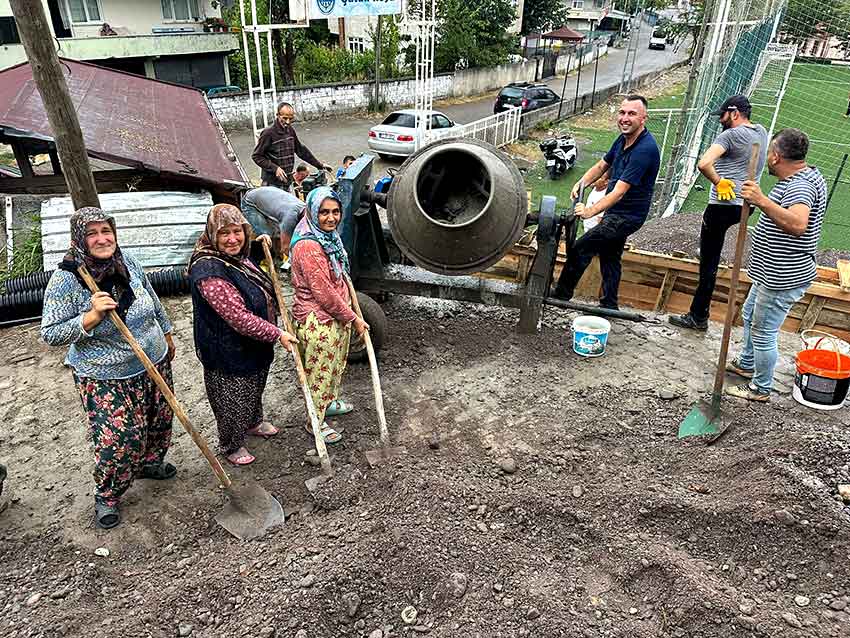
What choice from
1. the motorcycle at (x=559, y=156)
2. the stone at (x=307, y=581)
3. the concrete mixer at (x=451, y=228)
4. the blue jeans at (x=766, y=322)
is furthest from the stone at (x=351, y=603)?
the motorcycle at (x=559, y=156)

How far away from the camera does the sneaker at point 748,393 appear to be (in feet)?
12.8

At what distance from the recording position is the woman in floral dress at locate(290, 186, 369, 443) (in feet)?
10.8

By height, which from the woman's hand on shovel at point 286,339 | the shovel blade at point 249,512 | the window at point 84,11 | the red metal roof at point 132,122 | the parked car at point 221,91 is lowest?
the parked car at point 221,91

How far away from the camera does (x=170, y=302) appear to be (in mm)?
5488

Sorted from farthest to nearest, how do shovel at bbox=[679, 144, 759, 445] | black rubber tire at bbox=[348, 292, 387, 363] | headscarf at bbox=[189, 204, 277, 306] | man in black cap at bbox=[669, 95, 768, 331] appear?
black rubber tire at bbox=[348, 292, 387, 363] → man in black cap at bbox=[669, 95, 768, 331] → shovel at bbox=[679, 144, 759, 445] → headscarf at bbox=[189, 204, 277, 306]

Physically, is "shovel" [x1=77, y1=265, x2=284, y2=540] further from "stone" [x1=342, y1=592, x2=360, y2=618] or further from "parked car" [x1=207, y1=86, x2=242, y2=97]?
"parked car" [x1=207, y1=86, x2=242, y2=97]

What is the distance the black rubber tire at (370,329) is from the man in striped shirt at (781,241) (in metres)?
2.50

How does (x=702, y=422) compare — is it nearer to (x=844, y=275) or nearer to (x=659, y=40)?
(x=844, y=275)

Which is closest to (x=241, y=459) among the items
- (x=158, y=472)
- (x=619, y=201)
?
(x=158, y=472)

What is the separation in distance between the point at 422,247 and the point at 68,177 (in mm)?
2353

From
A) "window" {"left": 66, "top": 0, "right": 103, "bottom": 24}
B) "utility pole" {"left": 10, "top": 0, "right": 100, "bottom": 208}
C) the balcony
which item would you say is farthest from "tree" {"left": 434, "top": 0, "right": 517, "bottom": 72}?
"utility pole" {"left": 10, "top": 0, "right": 100, "bottom": 208}

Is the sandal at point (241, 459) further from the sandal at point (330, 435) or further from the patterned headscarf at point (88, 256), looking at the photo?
the patterned headscarf at point (88, 256)

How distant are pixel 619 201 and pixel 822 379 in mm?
1779

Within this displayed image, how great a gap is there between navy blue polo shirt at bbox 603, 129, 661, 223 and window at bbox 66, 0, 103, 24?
21879 mm
